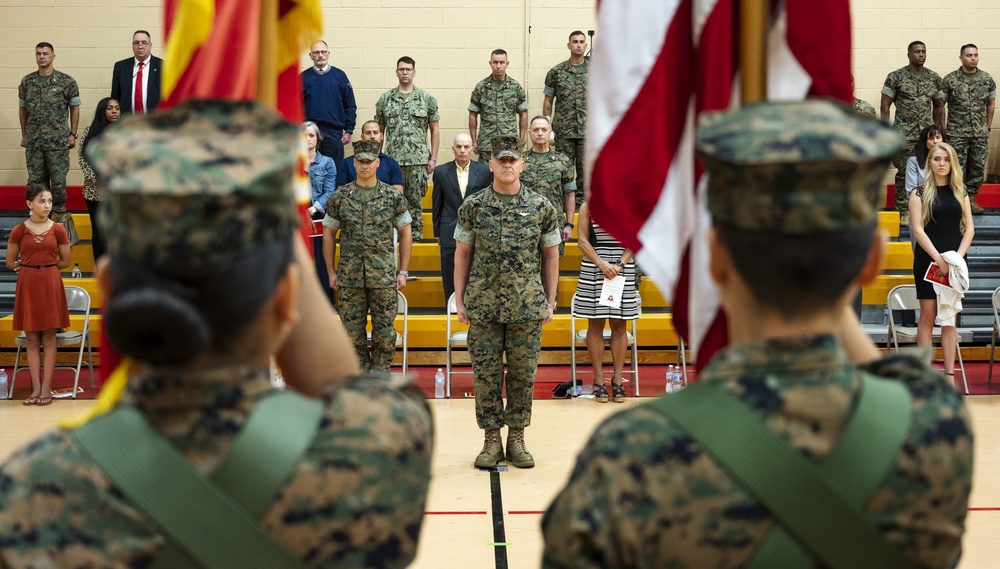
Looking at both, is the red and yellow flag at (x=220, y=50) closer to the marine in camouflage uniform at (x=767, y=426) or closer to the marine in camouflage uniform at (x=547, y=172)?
the marine in camouflage uniform at (x=767, y=426)

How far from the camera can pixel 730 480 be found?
1.22 metres

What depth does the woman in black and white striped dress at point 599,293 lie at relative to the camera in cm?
777

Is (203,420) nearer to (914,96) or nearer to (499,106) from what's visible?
(499,106)

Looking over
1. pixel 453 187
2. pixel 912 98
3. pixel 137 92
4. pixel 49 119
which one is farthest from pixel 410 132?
pixel 912 98

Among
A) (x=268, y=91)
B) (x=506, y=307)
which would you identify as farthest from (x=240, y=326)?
(x=506, y=307)

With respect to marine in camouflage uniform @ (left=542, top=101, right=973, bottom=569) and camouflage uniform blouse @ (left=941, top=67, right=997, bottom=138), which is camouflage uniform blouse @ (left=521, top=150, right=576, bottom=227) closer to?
camouflage uniform blouse @ (left=941, top=67, right=997, bottom=138)

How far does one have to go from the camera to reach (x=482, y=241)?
6.40 metres

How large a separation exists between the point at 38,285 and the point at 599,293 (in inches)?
161

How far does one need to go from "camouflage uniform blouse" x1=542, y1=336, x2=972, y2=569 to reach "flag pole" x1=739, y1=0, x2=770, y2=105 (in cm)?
82

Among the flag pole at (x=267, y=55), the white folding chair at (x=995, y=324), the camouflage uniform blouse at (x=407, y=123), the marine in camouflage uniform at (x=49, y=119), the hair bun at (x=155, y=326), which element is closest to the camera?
the hair bun at (x=155, y=326)

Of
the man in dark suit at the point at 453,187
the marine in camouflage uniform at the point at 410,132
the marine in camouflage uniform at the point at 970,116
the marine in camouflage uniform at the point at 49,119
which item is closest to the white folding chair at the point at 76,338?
the marine in camouflage uniform at the point at 49,119

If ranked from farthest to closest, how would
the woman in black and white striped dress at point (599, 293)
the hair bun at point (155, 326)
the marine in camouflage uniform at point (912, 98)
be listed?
the marine in camouflage uniform at point (912, 98), the woman in black and white striped dress at point (599, 293), the hair bun at point (155, 326)

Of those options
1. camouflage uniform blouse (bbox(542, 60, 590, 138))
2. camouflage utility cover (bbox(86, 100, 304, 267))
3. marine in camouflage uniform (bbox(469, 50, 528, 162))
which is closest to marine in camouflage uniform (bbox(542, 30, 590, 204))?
camouflage uniform blouse (bbox(542, 60, 590, 138))

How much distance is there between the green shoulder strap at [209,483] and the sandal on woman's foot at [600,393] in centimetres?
699
